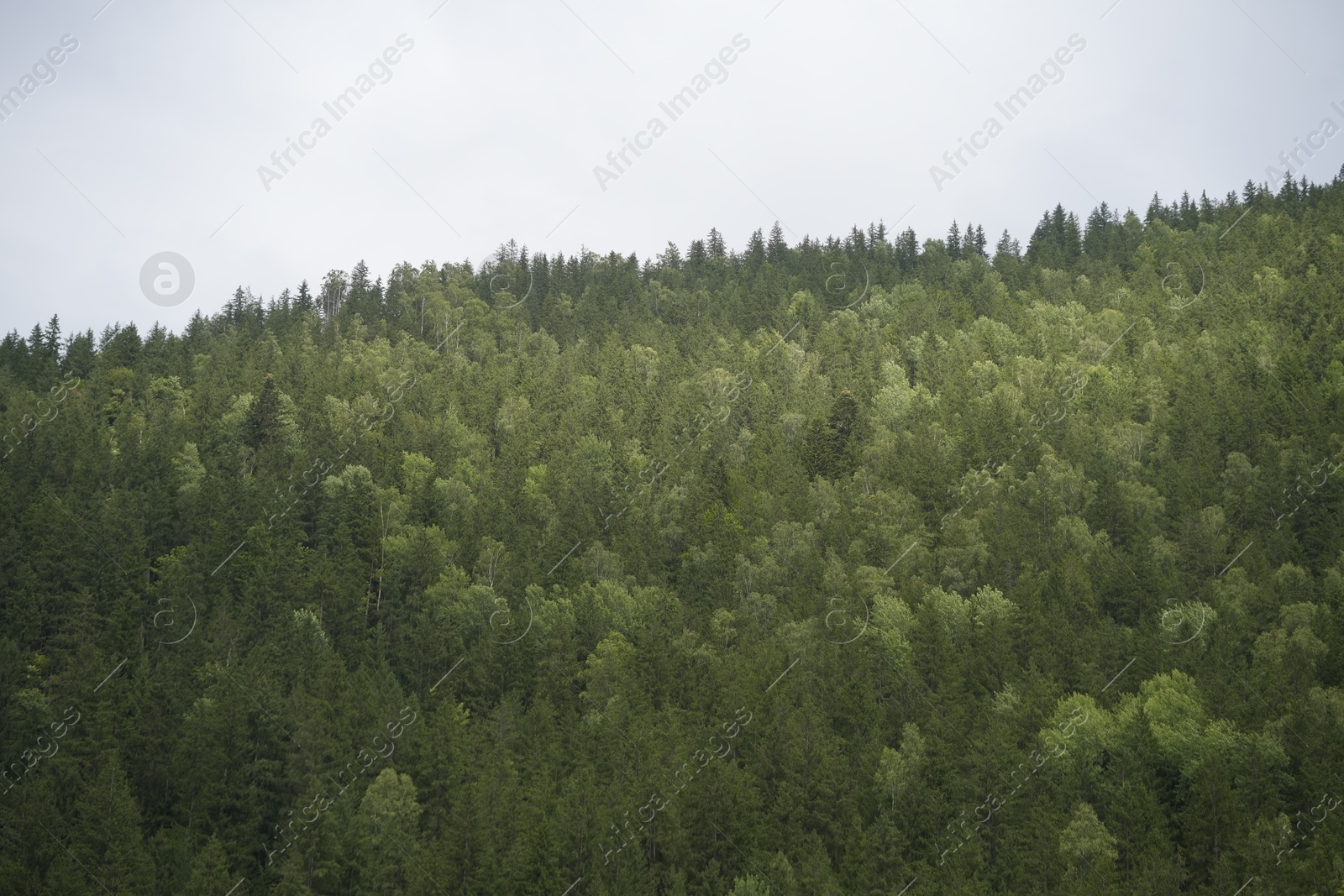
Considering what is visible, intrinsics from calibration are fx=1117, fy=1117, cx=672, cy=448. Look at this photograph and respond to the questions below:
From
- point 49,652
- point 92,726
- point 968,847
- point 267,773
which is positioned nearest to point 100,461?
point 49,652

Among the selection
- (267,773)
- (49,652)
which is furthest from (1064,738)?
(49,652)

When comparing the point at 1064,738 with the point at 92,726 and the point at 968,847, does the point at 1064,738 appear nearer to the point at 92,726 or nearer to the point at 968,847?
the point at 968,847

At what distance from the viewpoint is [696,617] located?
9919 centimetres

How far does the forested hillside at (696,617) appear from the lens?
68.0 metres

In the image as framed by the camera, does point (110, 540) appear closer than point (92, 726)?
No

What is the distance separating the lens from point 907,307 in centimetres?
18088

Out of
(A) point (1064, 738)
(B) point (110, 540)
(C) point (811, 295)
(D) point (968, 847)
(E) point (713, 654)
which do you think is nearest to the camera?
(D) point (968, 847)

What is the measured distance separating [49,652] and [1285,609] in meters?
96.1

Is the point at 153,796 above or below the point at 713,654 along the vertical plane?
above

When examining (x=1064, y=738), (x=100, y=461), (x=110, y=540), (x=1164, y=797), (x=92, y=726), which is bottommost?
(x=1164, y=797)

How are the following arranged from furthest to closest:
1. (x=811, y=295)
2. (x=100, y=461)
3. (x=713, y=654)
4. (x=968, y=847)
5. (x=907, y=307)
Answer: (x=811, y=295)
(x=907, y=307)
(x=100, y=461)
(x=713, y=654)
(x=968, y=847)

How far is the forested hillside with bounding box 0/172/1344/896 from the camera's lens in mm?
68000

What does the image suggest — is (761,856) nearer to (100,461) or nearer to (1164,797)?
(1164,797)

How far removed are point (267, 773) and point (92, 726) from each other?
14.9 meters
